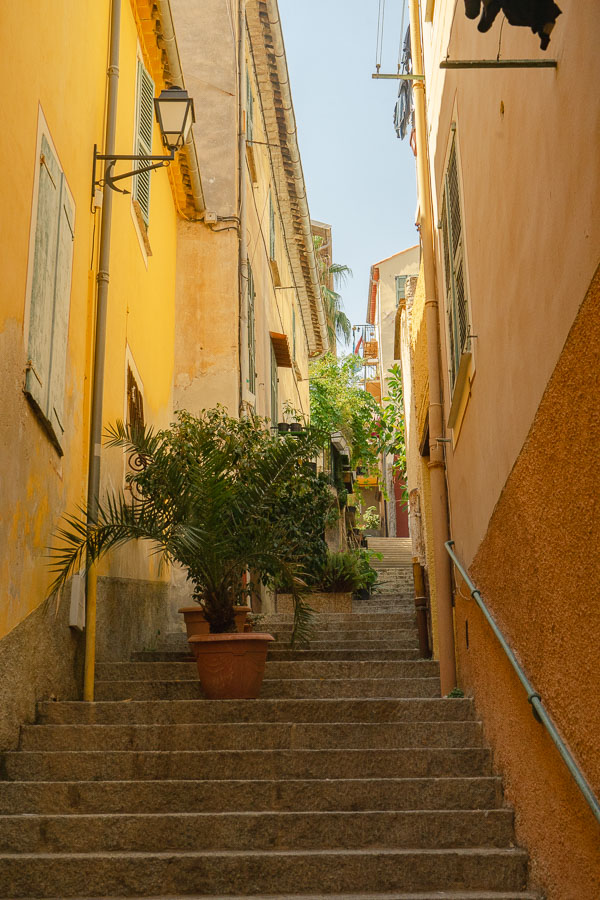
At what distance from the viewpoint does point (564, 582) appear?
3.85 meters

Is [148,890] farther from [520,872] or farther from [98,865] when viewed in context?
[520,872]

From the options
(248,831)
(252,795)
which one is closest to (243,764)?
(252,795)

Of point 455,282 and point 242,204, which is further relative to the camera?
point 242,204

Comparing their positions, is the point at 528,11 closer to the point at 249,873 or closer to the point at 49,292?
the point at 249,873

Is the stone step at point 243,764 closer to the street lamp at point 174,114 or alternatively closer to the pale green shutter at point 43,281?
the pale green shutter at point 43,281

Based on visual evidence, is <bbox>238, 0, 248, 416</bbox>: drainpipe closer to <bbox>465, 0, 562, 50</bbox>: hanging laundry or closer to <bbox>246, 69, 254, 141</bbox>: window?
<bbox>246, 69, 254, 141</bbox>: window

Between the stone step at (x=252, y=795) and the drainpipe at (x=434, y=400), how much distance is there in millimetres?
1872

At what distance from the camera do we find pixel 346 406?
84.6 ft

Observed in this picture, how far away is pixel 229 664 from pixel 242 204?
8.00 m

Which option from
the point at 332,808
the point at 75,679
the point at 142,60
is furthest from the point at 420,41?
the point at 332,808

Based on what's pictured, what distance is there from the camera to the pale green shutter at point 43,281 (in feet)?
19.6

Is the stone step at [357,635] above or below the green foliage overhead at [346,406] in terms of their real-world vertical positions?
below

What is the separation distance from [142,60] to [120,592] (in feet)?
17.8

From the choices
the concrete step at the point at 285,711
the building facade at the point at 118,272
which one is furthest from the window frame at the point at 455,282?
the building facade at the point at 118,272
